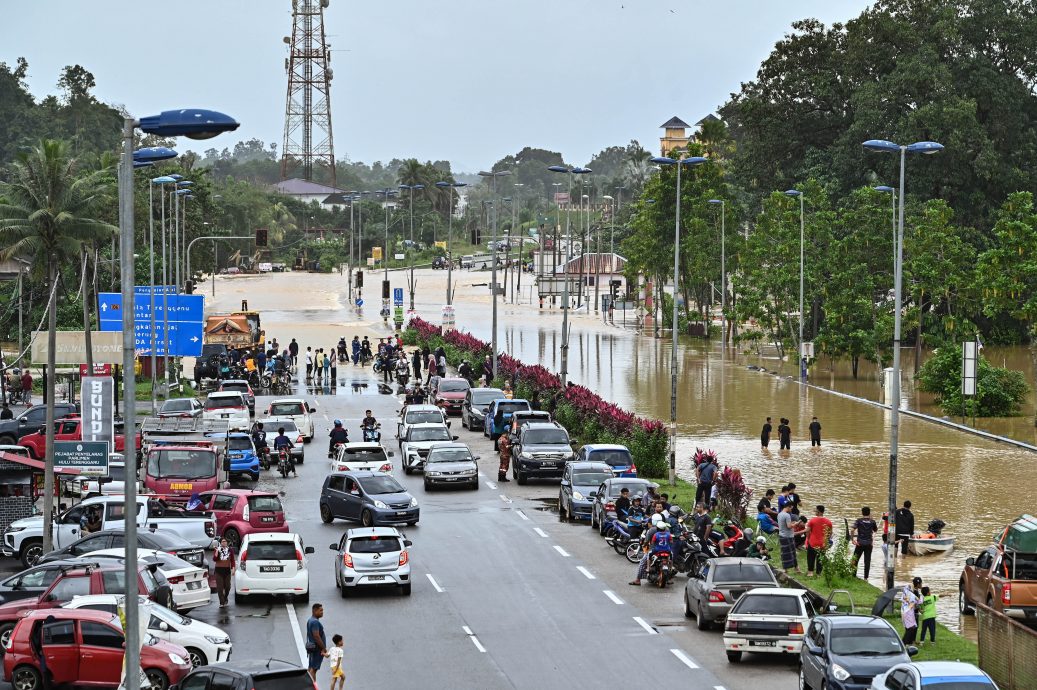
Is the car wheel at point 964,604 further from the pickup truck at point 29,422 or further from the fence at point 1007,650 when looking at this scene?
the pickup truck at point 29,422

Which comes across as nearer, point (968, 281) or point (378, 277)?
point (968, 281)

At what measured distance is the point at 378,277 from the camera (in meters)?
174

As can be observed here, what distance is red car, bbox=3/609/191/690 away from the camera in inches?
872

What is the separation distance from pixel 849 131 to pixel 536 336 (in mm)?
25237

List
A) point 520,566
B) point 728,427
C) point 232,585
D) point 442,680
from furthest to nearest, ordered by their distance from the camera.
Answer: point 728,427, point 520,566, point 232,585, point 442,680

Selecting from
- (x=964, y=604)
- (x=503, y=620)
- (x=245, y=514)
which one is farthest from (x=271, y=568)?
(x=964, y=604)

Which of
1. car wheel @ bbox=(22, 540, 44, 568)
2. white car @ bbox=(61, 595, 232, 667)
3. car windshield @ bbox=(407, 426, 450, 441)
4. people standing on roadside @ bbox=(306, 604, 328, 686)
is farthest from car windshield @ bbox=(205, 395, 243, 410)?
people standing on roadside @ bbox=(306, 604, 328, 686)

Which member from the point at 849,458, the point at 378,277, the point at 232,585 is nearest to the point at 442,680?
Result: the point at 232,585

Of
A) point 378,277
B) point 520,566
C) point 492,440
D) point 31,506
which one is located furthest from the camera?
point 378,277

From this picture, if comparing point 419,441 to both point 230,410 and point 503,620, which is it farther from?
point 503,620

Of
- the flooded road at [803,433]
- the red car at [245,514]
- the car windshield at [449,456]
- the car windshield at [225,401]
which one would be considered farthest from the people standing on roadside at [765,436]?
the red car at [245,514]

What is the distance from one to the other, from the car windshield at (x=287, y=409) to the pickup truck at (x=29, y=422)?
6470mm

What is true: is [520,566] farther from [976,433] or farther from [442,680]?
[976,433]

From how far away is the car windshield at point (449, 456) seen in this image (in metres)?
43.3
